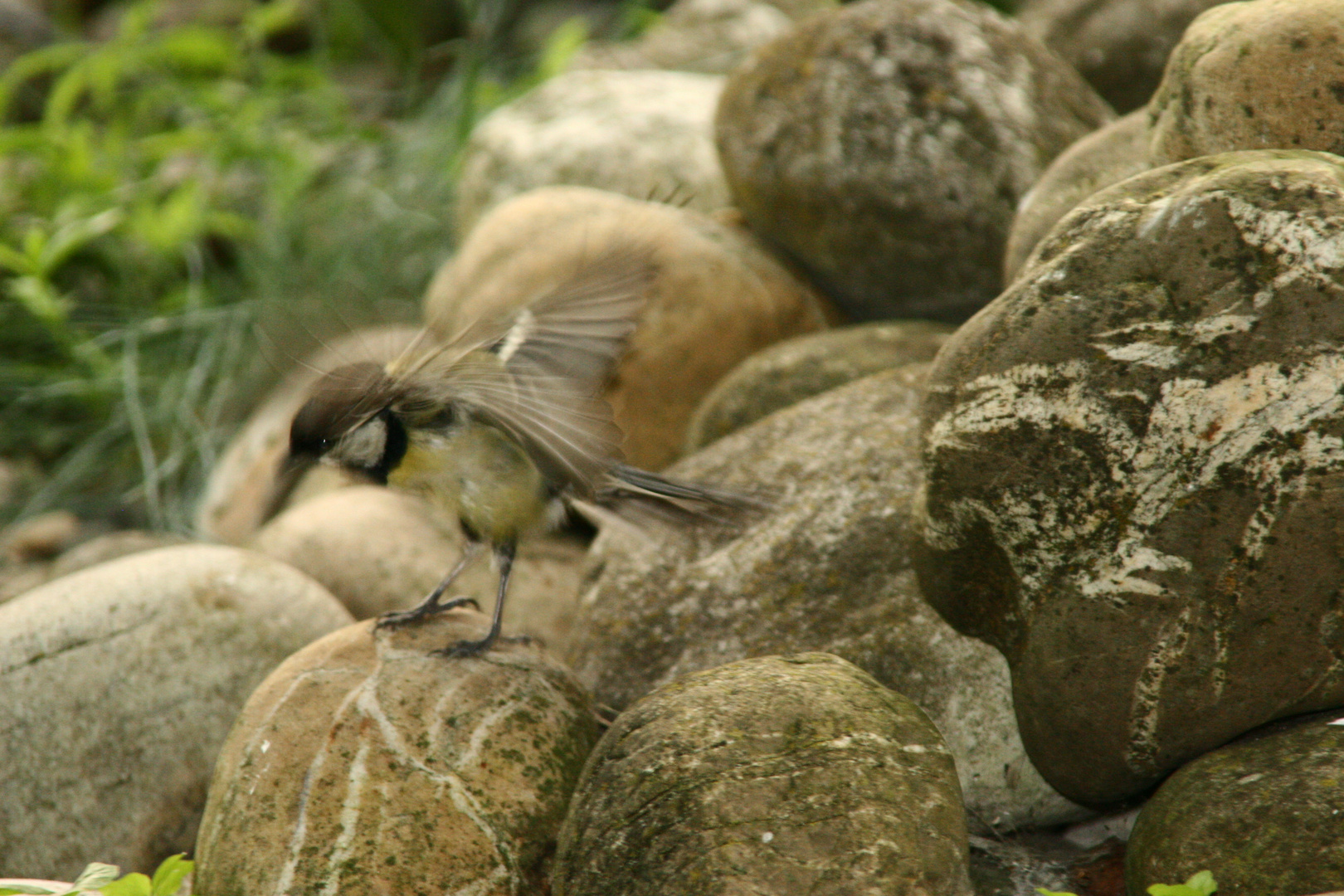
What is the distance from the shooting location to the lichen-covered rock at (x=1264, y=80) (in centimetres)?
237

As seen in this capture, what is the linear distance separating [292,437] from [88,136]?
204 inches

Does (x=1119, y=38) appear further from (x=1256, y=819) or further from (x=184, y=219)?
(x=184, y=219)

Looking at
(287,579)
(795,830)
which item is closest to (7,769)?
(287,579)

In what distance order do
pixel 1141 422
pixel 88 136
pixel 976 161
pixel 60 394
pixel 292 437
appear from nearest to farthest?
1. pixel 1141 422
2. pixel 292 437
3. pixel 976 161
4. pixel 60 394
5. pixel 88 136

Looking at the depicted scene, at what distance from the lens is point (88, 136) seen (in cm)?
675

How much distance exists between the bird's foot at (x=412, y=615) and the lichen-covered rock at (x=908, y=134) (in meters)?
1.94

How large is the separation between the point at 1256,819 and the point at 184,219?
Result: 539 centimetres

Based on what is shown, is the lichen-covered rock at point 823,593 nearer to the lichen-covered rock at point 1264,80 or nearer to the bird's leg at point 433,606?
the bird's leg at point 433,606

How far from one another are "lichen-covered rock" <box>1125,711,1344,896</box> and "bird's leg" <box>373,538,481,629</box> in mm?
1695

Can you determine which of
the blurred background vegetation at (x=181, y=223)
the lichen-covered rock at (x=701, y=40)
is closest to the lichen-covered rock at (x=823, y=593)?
the blurred background vegetation at (x=181, y=223)

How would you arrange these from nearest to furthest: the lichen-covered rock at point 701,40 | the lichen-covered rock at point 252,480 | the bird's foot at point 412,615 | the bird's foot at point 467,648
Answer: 1. the bird's foot at point 467,648
2. the bird's foot at point 412,615
3. the lichen-covered rock at point 252,480
4. the lichen-covered rock at point 701,40

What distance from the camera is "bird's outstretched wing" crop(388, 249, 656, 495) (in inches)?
94.7

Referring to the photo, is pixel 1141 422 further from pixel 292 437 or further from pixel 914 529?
pixel 292 437

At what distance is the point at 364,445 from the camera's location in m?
2.64
